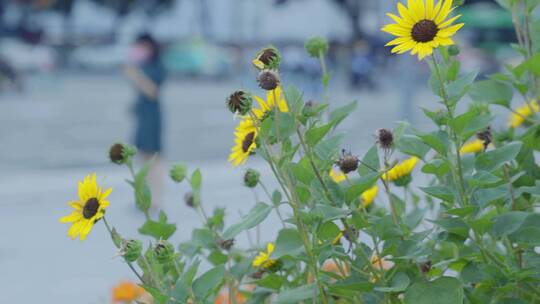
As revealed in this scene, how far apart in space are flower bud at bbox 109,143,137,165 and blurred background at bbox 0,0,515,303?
39 mm

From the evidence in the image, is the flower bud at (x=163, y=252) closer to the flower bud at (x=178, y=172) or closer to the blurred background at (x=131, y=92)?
the blurred background at (x=131, y=92)

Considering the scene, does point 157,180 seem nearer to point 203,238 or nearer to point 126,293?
point 126,293

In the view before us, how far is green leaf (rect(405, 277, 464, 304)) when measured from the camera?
976mm

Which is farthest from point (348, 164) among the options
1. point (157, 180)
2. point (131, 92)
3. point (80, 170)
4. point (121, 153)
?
point (131, 92)

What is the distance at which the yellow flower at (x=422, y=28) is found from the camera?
97 cm

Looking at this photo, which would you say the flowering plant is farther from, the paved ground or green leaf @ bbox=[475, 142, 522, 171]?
the paved ground

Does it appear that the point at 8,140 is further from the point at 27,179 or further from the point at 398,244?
the point at 398,244

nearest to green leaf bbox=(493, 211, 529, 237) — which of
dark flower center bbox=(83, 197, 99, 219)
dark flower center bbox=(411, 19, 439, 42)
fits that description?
dark flower center bbox=(411, 19, 439, 42)

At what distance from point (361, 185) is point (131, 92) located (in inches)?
790

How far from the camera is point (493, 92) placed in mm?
1260

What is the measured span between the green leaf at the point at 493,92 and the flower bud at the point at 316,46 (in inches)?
9.1

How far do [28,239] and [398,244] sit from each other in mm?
5107

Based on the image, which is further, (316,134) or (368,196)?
(368,196)

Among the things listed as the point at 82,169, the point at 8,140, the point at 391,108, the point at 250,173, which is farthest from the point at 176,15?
the point at 250,173
